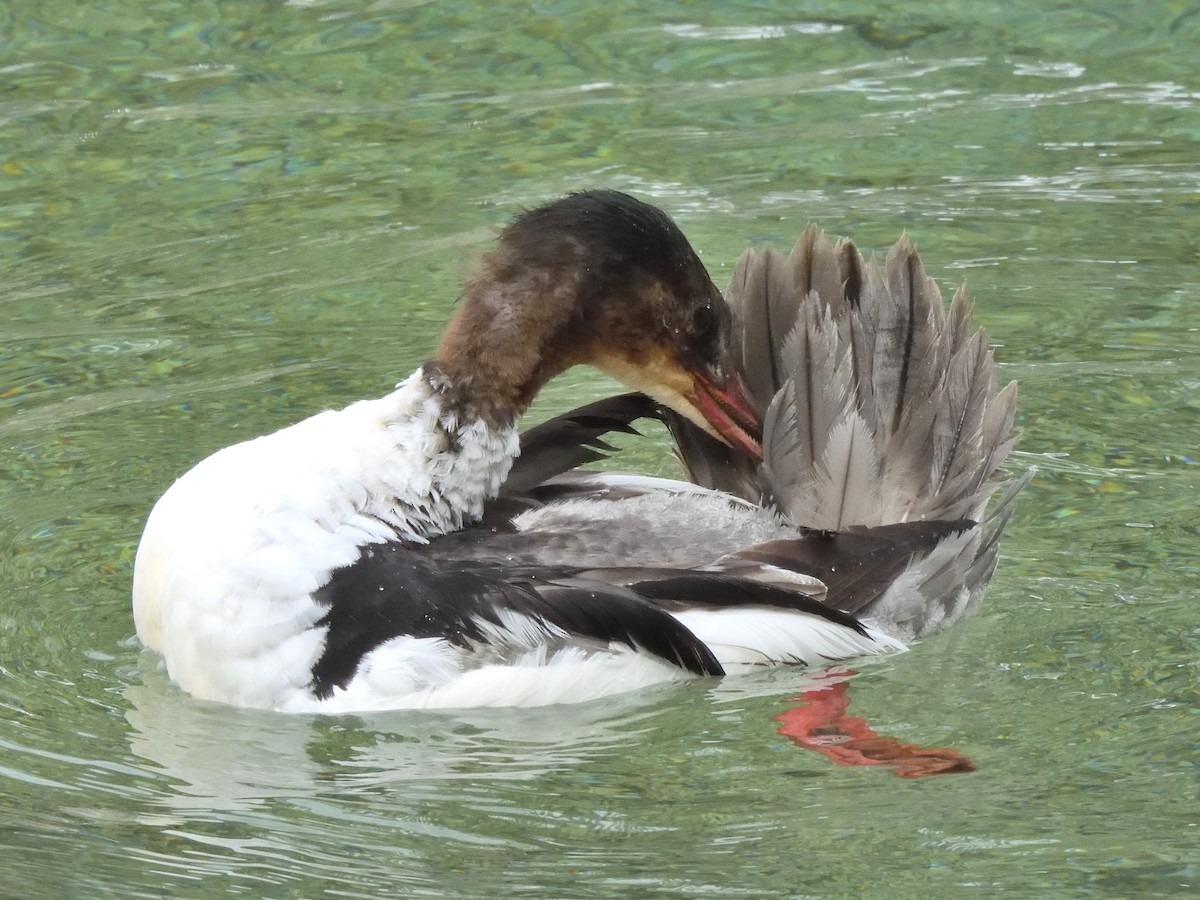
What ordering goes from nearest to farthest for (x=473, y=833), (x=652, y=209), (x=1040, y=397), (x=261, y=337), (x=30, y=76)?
(x=473, y=833) < (x=652, y=209) < (x=1040, y=397) < (x=261, y=337) < (x=30, y=76)

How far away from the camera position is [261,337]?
7.46 metres

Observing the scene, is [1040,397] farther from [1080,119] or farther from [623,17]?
[623,17]

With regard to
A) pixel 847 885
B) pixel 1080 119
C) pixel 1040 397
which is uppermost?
pixel 1080 119

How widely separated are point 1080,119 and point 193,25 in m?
4.73

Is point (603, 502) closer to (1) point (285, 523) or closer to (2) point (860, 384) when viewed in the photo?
(2) point (860, 384)

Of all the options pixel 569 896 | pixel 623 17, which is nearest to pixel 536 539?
pixel 569 896

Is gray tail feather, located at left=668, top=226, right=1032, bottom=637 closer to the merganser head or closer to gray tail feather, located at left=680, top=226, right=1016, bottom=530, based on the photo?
gray tail feather, located at left=680, top=226, right=1016, bottom=530

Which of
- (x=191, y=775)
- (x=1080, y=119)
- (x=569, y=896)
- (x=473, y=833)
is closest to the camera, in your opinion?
(x=569, y=896)

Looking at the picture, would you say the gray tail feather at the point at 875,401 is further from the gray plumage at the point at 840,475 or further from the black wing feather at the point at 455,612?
the black wing feather at the point at 455,612

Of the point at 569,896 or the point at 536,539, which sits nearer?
the point at 569,896

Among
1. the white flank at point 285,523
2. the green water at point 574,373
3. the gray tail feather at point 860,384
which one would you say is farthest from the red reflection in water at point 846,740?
the white flank at point 285,523

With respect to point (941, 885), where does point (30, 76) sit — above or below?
above

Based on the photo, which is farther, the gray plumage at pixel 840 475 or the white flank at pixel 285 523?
the gray plumage at pixel 840 475

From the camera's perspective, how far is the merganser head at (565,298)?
5.14 metres
